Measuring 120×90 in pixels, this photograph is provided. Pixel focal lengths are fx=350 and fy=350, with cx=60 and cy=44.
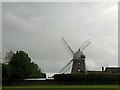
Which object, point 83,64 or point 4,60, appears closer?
point 83,64

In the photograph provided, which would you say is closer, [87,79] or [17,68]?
[87,79]

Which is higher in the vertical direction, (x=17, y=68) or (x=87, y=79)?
(x=17, y=68)

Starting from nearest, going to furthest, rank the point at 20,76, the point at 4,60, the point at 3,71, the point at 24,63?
the point at 3,71 < the point at 20,76 < the point at 24,63 < the point at 4,60

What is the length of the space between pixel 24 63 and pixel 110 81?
2561cm

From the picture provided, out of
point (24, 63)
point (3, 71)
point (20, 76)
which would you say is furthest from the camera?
→ point (24, 63)

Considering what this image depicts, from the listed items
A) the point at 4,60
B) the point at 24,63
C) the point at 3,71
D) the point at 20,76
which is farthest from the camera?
the point at 4,60

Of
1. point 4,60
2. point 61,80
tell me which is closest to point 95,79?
point 61,80

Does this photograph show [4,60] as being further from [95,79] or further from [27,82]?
[95,79]

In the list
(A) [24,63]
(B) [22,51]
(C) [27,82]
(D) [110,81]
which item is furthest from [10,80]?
(D) [110,81]

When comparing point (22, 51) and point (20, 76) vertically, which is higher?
point (22, 51)

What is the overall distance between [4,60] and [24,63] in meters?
11.9

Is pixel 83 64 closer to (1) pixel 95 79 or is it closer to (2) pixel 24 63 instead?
(1) pixel 95 79

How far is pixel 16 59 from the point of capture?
97562mm

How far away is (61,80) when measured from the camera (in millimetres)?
84938
